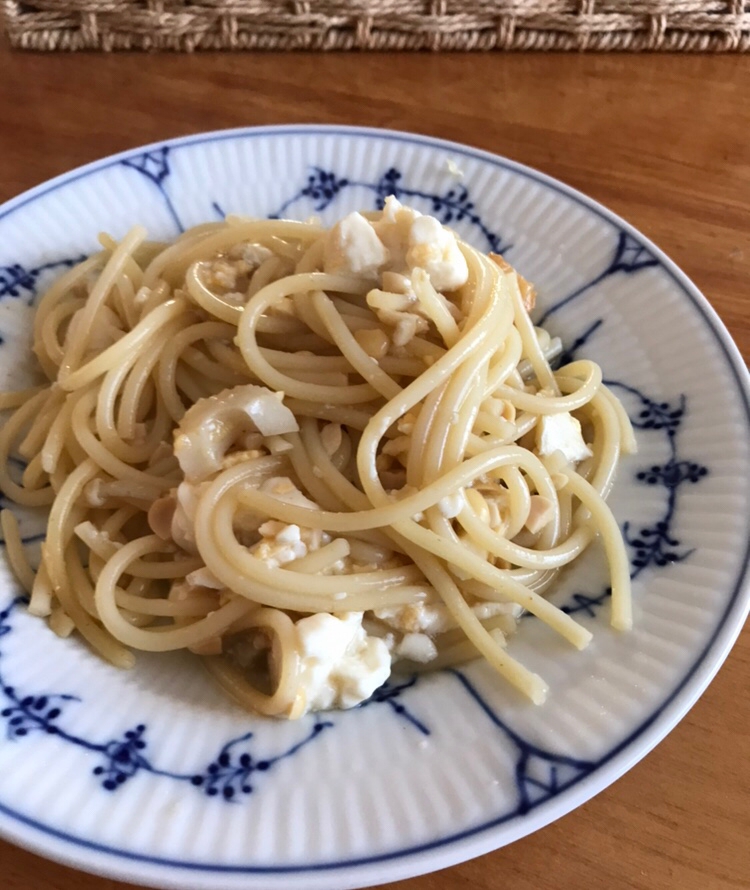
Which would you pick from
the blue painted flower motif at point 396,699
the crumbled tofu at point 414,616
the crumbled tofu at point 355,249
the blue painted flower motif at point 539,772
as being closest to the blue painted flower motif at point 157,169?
the crumbled tofu at point 355,249

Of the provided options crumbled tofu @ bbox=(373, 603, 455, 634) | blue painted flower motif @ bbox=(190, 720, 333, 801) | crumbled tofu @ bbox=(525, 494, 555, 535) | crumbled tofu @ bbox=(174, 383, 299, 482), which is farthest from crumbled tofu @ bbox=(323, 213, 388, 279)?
blue painted flower motif @ bbox=(190, 720, 333, 801)

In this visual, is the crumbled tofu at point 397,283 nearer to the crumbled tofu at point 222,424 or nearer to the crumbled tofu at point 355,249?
the crumbled tofu at point 355,249

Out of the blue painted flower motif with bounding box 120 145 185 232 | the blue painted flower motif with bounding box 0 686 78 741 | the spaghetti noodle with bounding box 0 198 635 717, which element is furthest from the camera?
the blue painted flower motif with bounding box 120 145 185 232

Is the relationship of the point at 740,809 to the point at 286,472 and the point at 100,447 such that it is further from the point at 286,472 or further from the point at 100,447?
the point at 100,447

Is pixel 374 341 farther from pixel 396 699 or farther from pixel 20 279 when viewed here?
pixel 20 279

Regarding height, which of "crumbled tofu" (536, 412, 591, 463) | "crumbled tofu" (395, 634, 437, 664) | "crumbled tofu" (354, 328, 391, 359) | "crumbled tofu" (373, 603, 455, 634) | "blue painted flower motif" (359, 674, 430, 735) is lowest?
"blue painted flower motif" (359, 674, 430, 735)

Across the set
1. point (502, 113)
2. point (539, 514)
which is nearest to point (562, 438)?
point (539, 514)

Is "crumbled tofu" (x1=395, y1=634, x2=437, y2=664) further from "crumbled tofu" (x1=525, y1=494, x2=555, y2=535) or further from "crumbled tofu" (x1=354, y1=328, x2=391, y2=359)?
"crumbled tofu" (x1=354, y1=328, x2=391, y2=359)
